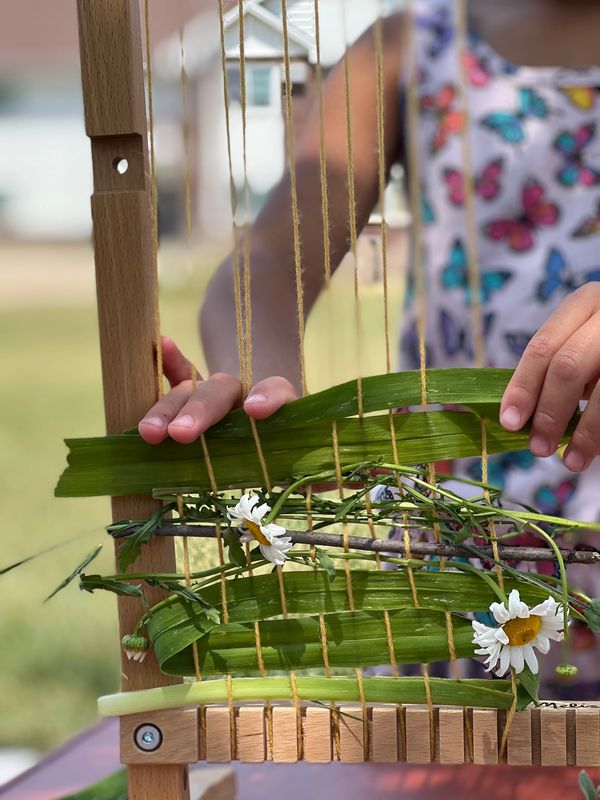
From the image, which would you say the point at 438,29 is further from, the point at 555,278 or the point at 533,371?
the point at 533,371

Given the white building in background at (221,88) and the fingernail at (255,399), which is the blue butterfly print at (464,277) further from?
the fingernail at (255,399)

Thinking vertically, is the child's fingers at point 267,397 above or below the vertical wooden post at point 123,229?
below

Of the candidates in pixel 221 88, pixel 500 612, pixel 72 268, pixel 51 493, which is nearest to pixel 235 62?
pixel 221 88

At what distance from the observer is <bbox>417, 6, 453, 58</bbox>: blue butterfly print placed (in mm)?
1189

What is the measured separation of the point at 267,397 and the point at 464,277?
0.52 metres

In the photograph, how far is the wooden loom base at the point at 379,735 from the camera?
0.71 meters

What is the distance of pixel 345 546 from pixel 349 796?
0.38 meters

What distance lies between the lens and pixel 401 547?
2.34 feet

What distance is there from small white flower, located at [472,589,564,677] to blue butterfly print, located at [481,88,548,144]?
0.65 metres

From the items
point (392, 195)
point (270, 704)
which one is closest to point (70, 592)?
point (392, 195)

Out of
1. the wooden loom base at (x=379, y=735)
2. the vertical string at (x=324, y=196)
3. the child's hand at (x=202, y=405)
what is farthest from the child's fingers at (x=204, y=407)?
the wooden loom base at (x=379, y=735)

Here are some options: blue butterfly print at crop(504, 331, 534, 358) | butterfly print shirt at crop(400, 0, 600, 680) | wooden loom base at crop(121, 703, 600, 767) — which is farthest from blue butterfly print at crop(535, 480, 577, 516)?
wooden loom base at crop(121, 703, 600, 767)

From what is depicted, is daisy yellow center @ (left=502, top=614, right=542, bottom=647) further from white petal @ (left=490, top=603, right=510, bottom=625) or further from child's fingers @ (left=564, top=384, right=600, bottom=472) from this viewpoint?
child's fingers @ (left=564, top=384, right=600, bottom=472)

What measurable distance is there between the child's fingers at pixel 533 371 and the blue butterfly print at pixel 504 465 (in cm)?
42
